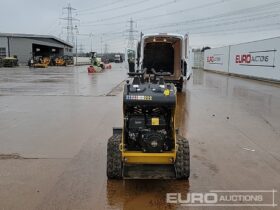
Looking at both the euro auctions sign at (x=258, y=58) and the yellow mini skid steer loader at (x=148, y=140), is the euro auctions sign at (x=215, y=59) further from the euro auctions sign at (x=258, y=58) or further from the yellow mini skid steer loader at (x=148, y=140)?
the yellow mini skid steer loader at (x=148, y=140)

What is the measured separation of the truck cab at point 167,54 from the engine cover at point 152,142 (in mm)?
10939

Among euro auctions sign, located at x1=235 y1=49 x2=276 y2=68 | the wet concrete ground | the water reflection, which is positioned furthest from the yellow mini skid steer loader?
euro auctions sign, located at x1=235 y1=49 x2=276 y2=68

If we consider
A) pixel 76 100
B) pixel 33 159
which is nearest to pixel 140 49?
pixel 76 100

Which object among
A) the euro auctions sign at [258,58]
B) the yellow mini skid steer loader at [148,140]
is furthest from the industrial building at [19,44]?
the yellow mini skid steer loader at [148,140]

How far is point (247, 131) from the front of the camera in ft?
27.4

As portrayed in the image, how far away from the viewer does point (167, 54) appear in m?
16.9

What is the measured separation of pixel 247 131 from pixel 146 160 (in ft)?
14.8

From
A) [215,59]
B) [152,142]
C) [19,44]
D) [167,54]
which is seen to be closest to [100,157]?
[152,142]

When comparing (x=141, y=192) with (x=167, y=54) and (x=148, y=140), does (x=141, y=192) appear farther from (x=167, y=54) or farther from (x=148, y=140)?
(x=167, y=54)

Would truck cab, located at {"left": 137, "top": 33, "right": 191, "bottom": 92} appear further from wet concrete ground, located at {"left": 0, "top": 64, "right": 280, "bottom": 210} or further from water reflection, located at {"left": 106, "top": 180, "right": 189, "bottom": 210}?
water reflection, located at {"left": 106, "top": 180, "right": 189, "bottom": 210}

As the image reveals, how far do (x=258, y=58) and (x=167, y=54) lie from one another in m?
11.5

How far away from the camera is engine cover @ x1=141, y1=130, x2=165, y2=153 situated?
4609 mm

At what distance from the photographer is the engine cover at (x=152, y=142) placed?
15.1 feet

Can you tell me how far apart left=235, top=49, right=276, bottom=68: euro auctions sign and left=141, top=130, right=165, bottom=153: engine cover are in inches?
801
